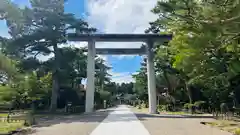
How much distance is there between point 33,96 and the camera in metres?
20.7

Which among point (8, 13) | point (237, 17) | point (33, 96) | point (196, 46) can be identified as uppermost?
point (8, 13)

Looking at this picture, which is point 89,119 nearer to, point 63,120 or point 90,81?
point 63,120

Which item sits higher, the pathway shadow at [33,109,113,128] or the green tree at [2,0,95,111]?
the green tree at [2,0,95,111]

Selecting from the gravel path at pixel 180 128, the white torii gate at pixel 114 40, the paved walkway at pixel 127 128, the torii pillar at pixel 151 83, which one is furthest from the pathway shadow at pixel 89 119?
the white torii gate at pixel 114 40

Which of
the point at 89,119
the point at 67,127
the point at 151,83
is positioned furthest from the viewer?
the point at 151,83

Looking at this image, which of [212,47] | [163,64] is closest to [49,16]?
[163,64]

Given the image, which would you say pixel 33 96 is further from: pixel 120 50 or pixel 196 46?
pixel 196 46

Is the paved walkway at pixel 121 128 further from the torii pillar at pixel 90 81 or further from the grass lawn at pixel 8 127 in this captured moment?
the torii pillar at pixel 90 81

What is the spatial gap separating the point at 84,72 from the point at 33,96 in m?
11.6

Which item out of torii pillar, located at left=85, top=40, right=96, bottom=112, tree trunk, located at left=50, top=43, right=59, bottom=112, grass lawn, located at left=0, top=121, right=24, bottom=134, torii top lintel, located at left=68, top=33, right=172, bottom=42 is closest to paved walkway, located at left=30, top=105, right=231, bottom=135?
grass lawn, located at left=0, top=121, right=24, bottom=134

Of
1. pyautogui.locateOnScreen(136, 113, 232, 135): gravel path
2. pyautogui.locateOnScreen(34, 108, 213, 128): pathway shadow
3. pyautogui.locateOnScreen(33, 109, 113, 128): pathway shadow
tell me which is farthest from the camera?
pyautogui.locateOnScreen(34, 108, 213, 128): pathway shadow

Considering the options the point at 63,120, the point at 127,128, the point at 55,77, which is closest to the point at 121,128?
the point at 127,128

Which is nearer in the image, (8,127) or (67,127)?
(67,127)

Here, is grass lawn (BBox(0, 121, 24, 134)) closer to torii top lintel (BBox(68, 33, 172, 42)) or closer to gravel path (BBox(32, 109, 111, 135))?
gravel path (BBox(32, 109, 111, 135))
